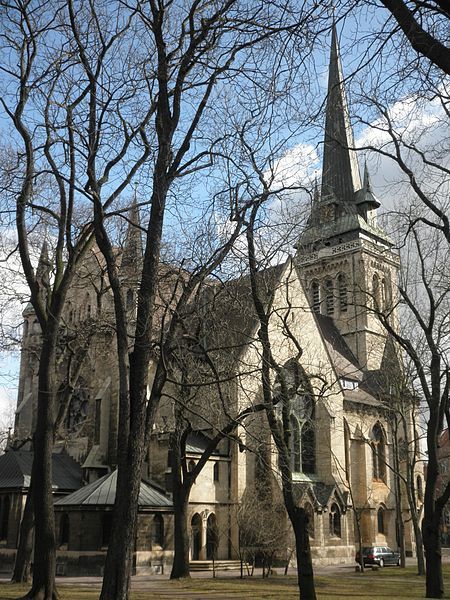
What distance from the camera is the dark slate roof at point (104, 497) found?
2794cm

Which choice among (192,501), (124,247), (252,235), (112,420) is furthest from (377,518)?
(252,235)

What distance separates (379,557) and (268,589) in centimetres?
1781

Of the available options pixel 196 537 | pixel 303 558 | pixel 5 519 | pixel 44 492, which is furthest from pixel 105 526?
pixel 44 492

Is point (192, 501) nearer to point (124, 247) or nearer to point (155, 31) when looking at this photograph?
point (124, 247)

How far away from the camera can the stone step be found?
2919 cm

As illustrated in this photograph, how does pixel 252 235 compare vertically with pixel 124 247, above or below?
below

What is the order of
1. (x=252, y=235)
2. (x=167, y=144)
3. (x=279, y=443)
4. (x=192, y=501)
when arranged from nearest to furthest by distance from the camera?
(x=167, y=144) → (x=252, y=235) → (x=279, y=443) → (x=192, y=501)

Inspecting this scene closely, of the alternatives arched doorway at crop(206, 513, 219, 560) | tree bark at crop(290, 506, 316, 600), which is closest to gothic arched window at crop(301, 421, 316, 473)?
arched doorway at crop(206, 513, 219, 560)

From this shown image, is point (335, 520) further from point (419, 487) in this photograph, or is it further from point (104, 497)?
point (104, 497)

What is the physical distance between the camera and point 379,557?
35.3m

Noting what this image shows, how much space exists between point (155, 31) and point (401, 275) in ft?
38.2

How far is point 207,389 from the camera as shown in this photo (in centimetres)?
2144

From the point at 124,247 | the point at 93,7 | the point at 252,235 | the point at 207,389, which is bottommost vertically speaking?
the point at 207,389

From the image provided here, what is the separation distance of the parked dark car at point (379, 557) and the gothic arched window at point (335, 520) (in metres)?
1.81
